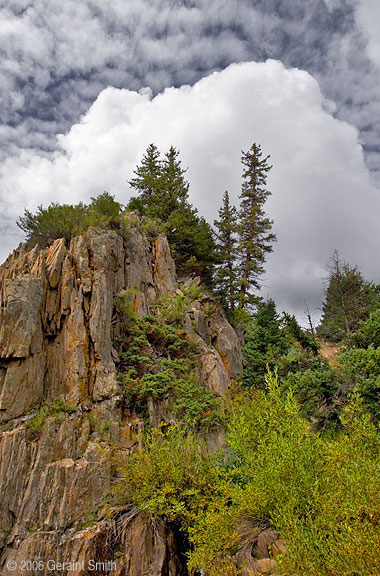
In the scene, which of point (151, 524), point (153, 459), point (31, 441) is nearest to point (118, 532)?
point (151, 524)

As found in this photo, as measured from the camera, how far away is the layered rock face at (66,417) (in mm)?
11031

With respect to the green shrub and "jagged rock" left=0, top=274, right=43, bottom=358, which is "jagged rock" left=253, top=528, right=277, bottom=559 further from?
"jagged rock" left=0, top=274, right=43, bottom=358

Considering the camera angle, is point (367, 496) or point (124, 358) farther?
point (124, 358)

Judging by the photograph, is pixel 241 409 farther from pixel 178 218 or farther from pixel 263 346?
pixel 178 218

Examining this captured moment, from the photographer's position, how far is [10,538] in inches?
426

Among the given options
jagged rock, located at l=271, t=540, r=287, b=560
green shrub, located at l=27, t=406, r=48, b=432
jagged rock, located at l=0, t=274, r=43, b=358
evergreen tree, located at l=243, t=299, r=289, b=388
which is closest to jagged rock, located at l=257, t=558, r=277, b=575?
jagged rock, located at l=271, t=540, r=287, b=560

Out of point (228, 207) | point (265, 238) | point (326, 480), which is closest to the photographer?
point (326, 480)

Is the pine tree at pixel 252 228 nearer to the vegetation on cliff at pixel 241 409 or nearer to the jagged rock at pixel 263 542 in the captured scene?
the vegetation on cliff at pixel 241 409

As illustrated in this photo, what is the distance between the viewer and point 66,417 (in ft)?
→ 43.6

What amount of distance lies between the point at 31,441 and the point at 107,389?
12.1 feet

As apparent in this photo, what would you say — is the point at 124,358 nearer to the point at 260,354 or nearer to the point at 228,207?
the point at 260,354

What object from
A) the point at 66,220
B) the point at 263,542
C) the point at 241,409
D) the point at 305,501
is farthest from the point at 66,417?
the point at 66,220

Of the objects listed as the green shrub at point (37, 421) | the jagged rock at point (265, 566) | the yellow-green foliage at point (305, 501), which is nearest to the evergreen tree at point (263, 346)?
the yellow-green foliage at point (305, 501)

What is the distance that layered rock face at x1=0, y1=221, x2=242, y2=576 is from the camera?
11031 millimetres
